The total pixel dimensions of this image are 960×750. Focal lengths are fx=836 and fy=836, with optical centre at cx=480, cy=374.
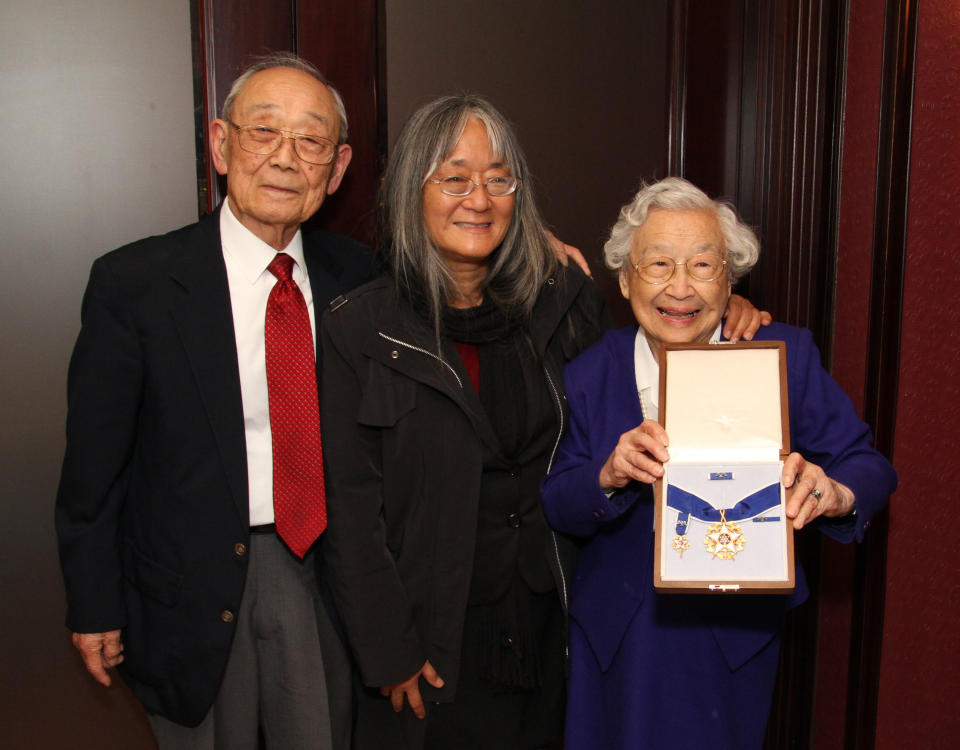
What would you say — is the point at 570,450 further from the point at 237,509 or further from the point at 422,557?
the point at 237,509

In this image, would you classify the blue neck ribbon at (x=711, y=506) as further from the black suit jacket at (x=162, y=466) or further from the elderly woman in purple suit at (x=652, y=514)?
the black suit jacket at (x=162, y=466)

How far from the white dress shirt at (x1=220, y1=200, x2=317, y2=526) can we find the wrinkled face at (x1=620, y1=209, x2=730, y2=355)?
764 millimetres

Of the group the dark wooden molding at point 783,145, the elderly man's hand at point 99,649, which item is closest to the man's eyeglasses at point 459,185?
the dark wooden molding at point 783,145

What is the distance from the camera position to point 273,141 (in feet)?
6.06

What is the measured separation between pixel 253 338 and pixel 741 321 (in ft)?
3.45

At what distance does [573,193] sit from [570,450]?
108 centimetres

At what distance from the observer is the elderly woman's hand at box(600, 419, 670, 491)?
1.50m

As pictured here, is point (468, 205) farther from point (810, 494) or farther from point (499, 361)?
point (810, 494)

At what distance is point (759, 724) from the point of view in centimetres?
171

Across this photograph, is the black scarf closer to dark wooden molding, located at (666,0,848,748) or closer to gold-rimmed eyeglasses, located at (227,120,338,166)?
gold-rimmed eyeglasses, located at (227,120,338,166)

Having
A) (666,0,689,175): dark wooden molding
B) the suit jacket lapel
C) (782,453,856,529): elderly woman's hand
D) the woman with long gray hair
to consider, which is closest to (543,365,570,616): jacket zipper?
the woman with long gray hair

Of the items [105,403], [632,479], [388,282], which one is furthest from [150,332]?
[632,479]

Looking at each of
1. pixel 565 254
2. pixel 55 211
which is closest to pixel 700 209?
pixel 565 254

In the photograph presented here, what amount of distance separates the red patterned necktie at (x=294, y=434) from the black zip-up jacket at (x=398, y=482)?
4 centimetres
